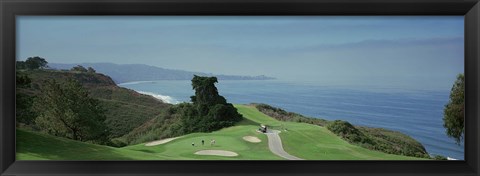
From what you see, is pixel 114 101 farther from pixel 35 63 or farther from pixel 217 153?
pixel 217 153

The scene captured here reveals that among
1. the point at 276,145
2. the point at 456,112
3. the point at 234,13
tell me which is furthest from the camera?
the point at 276,145

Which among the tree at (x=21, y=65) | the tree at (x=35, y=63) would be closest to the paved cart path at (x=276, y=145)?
the tree at (x=35, y=63)

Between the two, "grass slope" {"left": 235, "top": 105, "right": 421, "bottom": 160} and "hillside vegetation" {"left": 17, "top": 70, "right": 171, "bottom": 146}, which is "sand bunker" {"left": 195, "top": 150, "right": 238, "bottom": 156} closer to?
"grass slope" {"left": 235, "top": 105, "right": 421, "bottom": 160}

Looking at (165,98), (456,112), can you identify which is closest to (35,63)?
(165,98)

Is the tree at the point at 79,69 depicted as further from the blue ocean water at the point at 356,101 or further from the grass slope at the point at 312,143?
the grass slope at the point at 312,143

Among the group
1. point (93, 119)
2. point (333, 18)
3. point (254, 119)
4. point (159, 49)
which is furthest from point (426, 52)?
point (93, 119)

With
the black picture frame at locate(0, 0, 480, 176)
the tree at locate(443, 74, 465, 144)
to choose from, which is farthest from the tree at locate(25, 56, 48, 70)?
the tree at locate(443, 74, 465, 144)

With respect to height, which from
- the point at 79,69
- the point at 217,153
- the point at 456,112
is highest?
the point at 79,69
